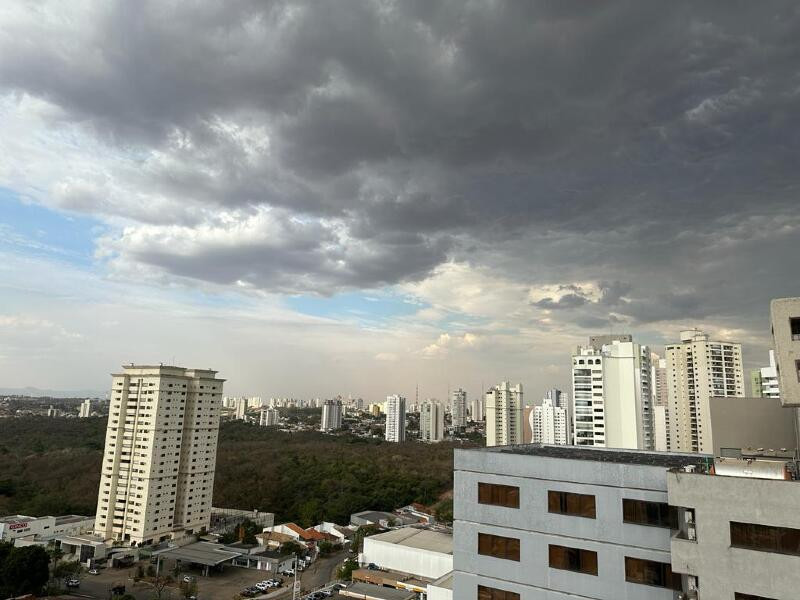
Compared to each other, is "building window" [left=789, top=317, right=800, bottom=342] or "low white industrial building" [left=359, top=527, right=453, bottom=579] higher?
"building window" [left=789, top=317, right=800, bottom=342]

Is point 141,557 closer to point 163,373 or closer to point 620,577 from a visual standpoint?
point 163,373

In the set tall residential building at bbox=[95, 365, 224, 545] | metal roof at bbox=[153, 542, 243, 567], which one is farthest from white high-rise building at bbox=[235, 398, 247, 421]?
metal roof at bbox=[153, 542, 243, 567]

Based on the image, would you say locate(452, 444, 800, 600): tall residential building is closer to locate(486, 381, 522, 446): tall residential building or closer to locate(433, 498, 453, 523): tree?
locate(433, 498, 453, 523): tree

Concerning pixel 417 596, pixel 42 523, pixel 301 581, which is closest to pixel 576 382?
pixel 417 596

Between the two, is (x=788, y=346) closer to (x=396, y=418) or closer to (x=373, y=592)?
(x=373, y=592)

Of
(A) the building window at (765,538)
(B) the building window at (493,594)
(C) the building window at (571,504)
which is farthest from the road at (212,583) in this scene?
(A) the building window at (765,538)

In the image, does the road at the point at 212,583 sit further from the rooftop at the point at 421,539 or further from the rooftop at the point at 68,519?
the rooftop at the point at 68,519
